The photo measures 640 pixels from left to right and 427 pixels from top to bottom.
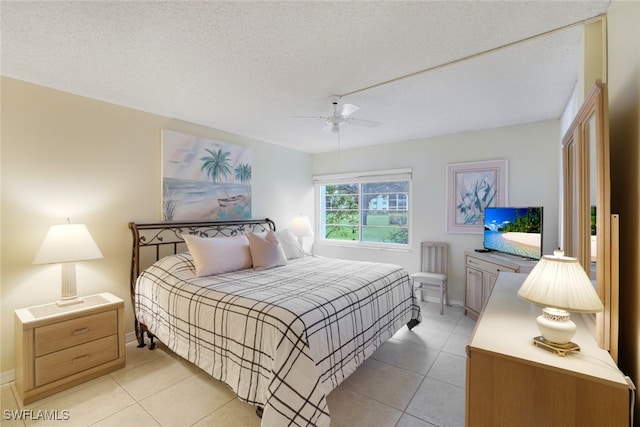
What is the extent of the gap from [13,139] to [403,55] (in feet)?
10.5

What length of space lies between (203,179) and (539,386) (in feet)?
12.1

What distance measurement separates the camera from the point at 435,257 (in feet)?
13.9

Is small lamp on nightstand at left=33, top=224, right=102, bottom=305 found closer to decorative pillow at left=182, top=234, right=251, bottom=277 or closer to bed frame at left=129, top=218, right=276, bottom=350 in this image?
bed frame at left=129, top=218, right=276, bottom=350

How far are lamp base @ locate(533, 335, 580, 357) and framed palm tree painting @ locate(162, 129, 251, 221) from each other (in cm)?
350

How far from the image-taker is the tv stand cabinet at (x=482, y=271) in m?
3.01

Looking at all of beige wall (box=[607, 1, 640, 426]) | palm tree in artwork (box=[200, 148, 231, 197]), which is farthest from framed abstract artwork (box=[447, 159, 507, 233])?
palm tree in artwork (box=[200, 148, 231, 197])

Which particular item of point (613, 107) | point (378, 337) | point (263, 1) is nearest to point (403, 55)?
point (263, 1)

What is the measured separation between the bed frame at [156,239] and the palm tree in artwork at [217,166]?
1.81 ft

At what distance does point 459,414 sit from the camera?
75.7 inches

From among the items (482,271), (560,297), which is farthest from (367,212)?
(560,297)

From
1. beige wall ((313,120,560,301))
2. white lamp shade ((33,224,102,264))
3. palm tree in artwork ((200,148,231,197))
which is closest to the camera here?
white lamp shade ((33,224,102,264))

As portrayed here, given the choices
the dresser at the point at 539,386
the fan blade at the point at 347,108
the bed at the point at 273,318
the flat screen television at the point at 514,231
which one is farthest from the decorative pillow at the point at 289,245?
the dresser at the point at 539,386

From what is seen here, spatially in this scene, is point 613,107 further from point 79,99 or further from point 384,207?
point 79,99

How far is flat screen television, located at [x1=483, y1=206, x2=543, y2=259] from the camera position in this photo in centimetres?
312
